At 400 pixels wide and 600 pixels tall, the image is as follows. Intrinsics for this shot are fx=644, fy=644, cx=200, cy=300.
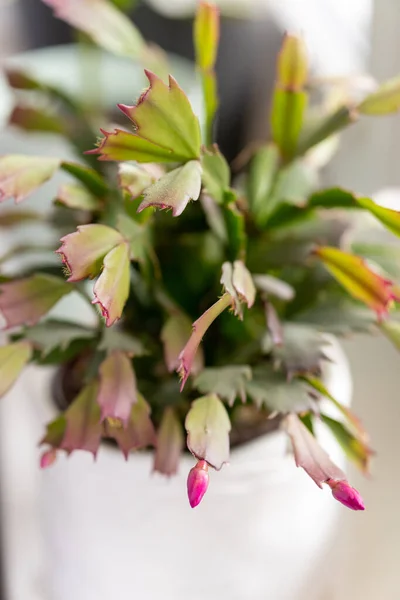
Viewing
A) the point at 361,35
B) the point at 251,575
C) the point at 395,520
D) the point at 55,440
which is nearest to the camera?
the point at 55,440

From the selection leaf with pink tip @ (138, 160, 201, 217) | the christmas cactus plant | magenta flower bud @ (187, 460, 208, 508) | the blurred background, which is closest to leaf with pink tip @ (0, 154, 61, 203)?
the christmas cactus plant

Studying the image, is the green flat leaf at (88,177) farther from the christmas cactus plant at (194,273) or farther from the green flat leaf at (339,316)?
the green flat leaf at (339,316)

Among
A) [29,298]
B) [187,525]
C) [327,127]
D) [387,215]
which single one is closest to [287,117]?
[327,127]

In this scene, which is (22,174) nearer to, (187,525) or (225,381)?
(225,381)

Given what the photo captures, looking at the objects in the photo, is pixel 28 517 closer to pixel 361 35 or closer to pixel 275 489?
pixel 275 489

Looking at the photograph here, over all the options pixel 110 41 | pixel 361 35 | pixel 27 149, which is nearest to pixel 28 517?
pixel 27 149

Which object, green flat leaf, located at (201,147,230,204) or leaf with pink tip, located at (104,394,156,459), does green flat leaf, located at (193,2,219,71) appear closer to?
green flat leaf, located at (201,147,230,204)
